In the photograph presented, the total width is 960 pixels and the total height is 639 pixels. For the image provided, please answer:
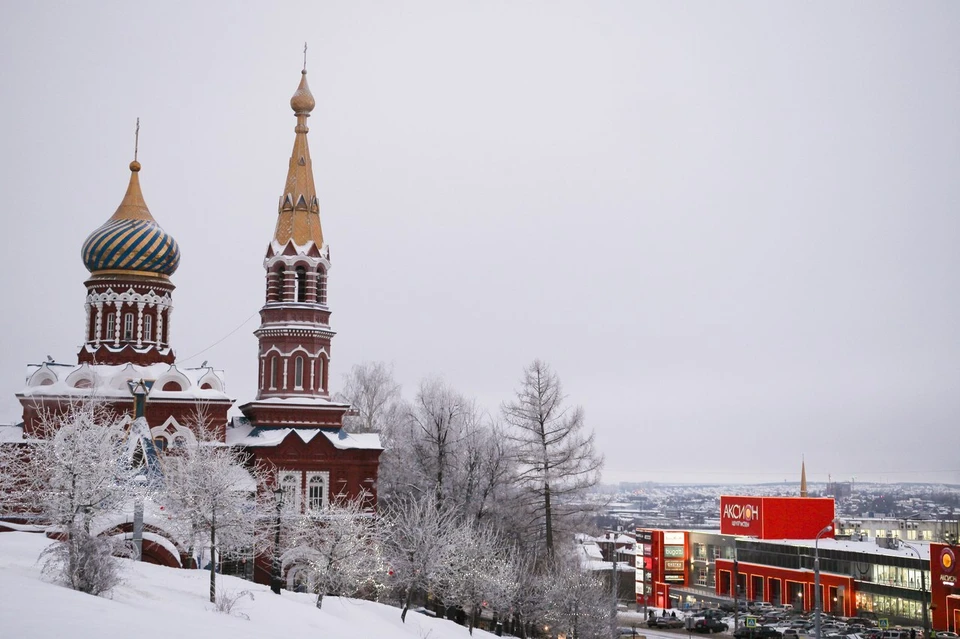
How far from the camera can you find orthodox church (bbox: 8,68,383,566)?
1996 inches

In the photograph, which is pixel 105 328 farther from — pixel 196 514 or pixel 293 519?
pixel 196 514

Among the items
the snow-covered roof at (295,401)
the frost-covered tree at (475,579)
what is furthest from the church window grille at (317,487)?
the frost-covered tree at (475,579)

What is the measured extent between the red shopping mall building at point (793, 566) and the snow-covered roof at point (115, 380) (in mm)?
36502

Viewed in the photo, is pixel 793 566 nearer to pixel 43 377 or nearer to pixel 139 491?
pixel 43 377

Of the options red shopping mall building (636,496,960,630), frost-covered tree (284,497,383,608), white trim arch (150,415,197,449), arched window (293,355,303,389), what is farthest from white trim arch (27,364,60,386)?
red shopping mall building (636,496,960,630)

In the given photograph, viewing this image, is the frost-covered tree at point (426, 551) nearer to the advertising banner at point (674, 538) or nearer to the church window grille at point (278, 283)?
Result: the church window grille at point (278, 283)

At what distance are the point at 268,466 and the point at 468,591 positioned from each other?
16916 mm

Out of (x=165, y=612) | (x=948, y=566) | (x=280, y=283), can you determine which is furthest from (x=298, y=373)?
(x=948, y=566)

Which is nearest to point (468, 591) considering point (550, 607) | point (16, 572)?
point (550, 607)

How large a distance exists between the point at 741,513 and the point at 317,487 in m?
48.5

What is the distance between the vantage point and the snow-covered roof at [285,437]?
52062 mm

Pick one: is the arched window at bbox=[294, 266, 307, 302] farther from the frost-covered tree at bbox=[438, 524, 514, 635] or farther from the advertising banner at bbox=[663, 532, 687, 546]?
the advertising banner at bbox=[663, 532, 687, 546]

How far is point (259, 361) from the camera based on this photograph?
55812 mm

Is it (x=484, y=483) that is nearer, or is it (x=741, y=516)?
(x=484, y=483)
